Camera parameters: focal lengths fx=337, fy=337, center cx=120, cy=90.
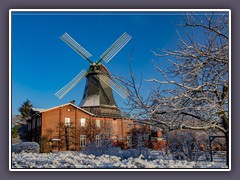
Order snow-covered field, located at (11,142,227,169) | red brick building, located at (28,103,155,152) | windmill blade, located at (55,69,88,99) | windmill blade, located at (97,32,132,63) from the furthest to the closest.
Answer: red brick building, located at (28,103,155,152) → windmill blade, located at (55,69,88,99) → windmill blade, located at (97,32,132,63) → snow-covered field, located at (11,142,227,169)

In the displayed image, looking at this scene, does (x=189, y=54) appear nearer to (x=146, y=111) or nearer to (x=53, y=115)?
(x=146, y=111)

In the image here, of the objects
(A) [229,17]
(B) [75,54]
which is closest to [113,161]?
(B) [75,54]

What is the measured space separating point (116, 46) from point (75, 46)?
0.64 metres

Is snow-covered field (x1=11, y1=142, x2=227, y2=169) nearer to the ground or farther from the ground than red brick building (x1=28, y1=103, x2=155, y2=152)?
nearer to the ground

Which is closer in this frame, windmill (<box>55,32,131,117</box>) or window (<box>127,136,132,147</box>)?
windmill (<box>55,32,131,117</box>)

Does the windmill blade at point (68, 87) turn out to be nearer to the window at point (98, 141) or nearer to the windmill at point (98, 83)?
the windmill at point (98, 83)

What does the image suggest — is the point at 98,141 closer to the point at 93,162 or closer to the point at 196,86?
the point at 93,162

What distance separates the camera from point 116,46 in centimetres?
498

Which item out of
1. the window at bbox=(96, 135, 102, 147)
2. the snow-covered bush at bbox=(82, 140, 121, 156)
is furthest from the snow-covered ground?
the window at bbox=(96, 135, 102, 147)

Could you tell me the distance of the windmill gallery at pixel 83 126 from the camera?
5066 mm

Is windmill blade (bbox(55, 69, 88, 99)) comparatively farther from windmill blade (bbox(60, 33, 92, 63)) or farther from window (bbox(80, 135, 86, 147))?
window (bbox(80, 135, 86, 147))

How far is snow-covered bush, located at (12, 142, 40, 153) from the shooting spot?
175 inches

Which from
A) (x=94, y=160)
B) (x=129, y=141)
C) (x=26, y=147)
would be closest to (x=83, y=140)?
(x=129, y=141)
